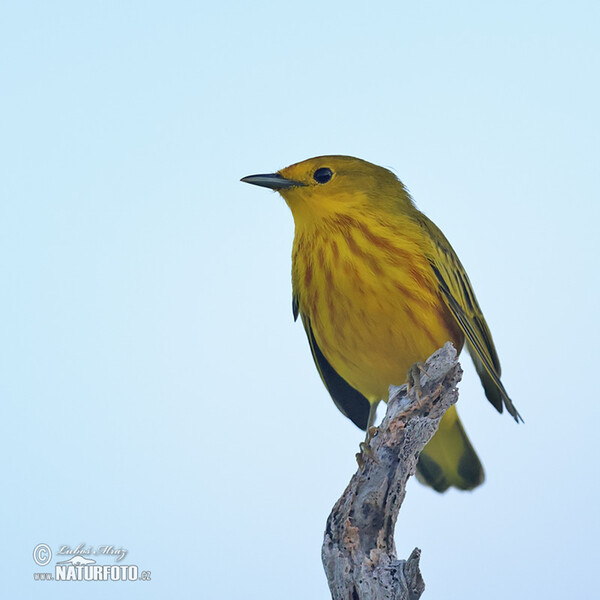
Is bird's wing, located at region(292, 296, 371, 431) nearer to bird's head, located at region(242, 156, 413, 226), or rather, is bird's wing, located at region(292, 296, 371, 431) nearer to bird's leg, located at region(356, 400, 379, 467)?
bird's leg, located at region(356, 400, 379, 467)

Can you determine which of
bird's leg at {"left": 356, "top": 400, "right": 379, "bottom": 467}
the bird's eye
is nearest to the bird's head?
the bird's eye

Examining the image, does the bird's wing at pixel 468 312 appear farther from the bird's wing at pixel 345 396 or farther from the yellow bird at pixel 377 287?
the bird's wing at pixel 345 396

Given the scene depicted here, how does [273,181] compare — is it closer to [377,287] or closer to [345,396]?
[377,287]

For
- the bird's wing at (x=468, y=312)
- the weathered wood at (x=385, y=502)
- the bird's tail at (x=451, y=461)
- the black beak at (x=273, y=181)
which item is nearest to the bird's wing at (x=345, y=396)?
the bird's tail at (x=451, y=461)

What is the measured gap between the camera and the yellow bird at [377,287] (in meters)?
4.11

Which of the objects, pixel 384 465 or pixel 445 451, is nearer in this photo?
pixel 384 465

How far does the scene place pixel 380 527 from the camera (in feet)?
12.3

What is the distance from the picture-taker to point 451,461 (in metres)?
4.75

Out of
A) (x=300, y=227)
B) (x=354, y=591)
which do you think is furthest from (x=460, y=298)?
(x=354, y=591)

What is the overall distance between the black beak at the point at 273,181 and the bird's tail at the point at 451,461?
164 centimetres

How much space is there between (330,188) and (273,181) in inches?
12.7

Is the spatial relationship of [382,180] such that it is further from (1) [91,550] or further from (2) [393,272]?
(1) [91,550]

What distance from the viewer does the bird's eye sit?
4449 mm

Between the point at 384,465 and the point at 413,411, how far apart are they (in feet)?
0.95
